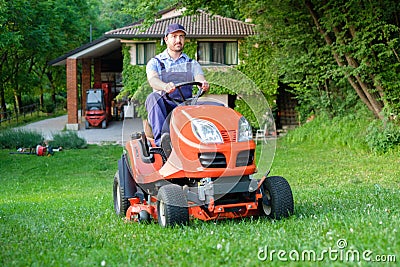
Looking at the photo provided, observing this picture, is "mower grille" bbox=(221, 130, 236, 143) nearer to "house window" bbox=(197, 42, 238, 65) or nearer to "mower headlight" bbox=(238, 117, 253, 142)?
"mower headlight" bbox=(238, 117, 253, 142)

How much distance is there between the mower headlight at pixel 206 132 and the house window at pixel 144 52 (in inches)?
1021

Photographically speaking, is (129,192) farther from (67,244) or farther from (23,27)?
(23,27)

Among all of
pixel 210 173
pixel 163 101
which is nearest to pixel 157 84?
pixel 163 101

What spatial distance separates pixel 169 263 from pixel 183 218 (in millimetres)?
1793

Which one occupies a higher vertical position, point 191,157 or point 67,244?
point 191,157

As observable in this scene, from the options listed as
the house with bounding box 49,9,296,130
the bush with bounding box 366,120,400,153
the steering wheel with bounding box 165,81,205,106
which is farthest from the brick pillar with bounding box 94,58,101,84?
the steering wheel with bounding box 165,81,205,106

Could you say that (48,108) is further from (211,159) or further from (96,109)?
(211,159)

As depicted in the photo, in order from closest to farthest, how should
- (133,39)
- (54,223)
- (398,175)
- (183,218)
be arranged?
(183,218) < (54,223) < (398,175) < (133,39)

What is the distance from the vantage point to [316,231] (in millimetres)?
5691

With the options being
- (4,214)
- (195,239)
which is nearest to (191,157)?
(195,239)

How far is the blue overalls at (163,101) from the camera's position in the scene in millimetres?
7121

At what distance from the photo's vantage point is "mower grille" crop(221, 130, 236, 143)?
6.65 m

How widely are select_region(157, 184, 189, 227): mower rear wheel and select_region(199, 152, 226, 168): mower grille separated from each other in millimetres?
408

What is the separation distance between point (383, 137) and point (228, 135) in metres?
13.4
